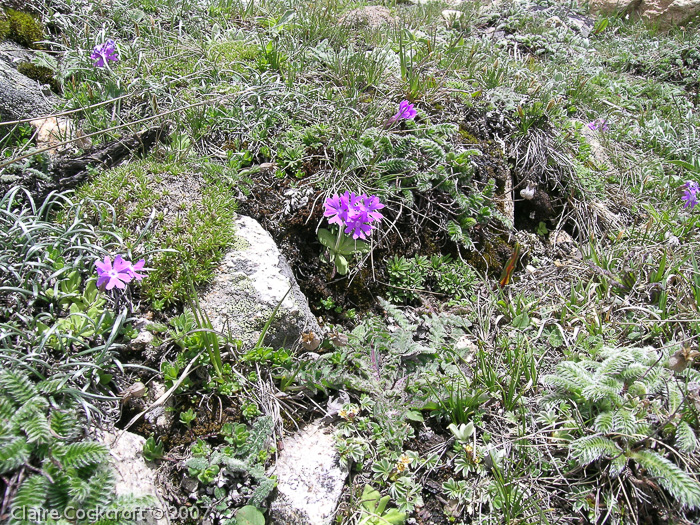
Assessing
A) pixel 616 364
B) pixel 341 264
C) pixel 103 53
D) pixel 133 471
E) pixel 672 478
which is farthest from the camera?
pixel 103 53

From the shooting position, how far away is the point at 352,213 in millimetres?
2812

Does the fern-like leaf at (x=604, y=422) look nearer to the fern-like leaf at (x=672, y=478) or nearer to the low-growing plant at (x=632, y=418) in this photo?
the low-growing plant at (x=632, y=418)

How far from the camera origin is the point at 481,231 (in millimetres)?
3561

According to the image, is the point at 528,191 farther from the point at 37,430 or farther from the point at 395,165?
the point at 37,430

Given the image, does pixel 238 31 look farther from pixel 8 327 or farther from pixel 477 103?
pixel 8 327

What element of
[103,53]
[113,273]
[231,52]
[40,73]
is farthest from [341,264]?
[40,73]

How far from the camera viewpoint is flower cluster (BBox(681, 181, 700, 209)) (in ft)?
12.2

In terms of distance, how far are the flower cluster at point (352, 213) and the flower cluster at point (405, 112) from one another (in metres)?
0.93

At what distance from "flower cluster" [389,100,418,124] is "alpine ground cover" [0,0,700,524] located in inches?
0.6

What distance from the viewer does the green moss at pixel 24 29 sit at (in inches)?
142

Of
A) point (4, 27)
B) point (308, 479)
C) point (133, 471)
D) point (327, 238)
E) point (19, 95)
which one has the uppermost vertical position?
point (4, 27)

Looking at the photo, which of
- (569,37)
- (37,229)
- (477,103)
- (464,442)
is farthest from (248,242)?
(569,37)

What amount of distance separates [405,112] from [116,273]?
229 cm

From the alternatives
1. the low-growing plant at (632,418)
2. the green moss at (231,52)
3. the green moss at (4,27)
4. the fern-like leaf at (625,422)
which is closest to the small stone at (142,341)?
the low-growing plant at (632,418)
